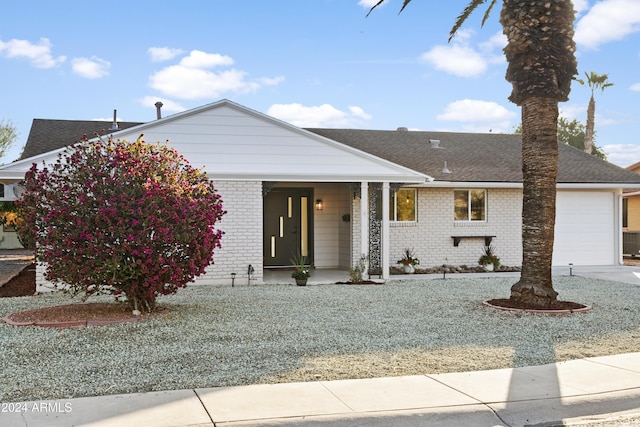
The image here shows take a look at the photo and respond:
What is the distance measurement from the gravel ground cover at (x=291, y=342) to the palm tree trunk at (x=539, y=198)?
714 mm

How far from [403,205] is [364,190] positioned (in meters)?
→ 3.22

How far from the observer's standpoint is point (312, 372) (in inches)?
276

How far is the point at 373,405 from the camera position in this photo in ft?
19.1

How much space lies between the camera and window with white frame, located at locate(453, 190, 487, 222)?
1939cm

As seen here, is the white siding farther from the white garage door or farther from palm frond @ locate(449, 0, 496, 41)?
the white garage door

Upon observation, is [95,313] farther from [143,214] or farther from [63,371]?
[63,371]

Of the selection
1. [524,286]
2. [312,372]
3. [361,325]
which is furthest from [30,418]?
[524,286]

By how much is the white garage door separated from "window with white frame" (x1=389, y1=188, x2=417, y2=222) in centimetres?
458

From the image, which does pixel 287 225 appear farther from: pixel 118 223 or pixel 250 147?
pixel 118 223

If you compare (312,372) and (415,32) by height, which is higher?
(415,32)

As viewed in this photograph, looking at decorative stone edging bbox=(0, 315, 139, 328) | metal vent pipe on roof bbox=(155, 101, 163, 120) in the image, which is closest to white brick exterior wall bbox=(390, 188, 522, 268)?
metal vent pipe on roof bbox=(155, 101, 163, 120)

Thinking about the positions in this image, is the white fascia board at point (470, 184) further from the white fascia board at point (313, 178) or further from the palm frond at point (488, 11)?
the palm frond at point (488, 11)

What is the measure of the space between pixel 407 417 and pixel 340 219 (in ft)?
43.9

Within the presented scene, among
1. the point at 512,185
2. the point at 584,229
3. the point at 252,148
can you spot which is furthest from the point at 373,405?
the point at 584,229
